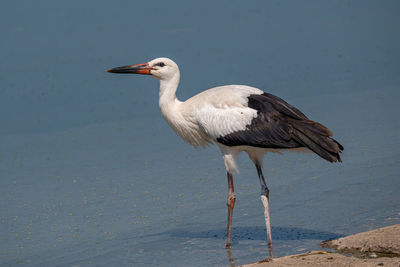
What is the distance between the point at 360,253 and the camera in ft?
24.5

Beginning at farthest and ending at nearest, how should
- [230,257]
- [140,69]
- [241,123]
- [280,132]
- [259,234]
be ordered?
[140,69], [259,234], [241,123], [280,132], [230,257]

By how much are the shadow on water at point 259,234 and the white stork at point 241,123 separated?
267 millimetres

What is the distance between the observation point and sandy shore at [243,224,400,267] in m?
6.95

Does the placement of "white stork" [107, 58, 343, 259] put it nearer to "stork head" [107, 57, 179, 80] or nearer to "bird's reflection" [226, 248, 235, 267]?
"stork head" [107, 57, 179, 80]

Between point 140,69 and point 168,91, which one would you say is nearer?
point 168,91

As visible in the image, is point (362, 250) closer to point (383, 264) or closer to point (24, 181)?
point (383, 264)

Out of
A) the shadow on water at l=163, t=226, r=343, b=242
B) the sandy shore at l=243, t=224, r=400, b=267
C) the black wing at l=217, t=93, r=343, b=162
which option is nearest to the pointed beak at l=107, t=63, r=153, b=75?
the black wing at l=217, t=93, r=343, b=162

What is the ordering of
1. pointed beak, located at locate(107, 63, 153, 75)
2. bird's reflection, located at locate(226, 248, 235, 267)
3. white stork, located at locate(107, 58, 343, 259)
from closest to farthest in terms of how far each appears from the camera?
1. bird's reflection, located at locate(226, 248, 235, 267)
2. white stork, located at locate(107, 58, 343, 259)
3. pointed beak, located at locate(107, 63, 153, 75)

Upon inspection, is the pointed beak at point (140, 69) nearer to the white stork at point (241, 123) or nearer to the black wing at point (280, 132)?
the white stork at point (241, 123)

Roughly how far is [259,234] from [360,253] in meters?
1.58

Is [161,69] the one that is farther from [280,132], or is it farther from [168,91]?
[280,132]

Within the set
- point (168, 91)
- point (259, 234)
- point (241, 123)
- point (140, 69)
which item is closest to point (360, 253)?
point (259, 234)

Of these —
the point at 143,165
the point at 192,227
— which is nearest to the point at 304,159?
the point at 143,165

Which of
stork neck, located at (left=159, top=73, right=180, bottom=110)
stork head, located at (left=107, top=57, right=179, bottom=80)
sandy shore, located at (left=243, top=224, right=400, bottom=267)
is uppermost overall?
stork head, located at (left=107, top=57, right=179, bottom=80)
